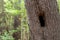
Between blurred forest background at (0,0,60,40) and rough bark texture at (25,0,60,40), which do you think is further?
blurred forest background at (0,0,60,40)

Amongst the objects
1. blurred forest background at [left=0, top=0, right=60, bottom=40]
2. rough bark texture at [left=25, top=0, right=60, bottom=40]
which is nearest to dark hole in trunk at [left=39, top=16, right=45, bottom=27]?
rough bark texture at [left=25, top=0, right=60, bottom=40]

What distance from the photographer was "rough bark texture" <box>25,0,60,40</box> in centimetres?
407

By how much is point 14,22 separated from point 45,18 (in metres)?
5.75

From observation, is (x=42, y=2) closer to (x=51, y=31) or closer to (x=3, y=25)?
(x=51, y=31)

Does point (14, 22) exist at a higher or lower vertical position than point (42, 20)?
lower

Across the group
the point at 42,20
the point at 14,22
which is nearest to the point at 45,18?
the point at 42,20

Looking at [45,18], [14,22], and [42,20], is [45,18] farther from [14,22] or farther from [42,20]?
[14,22]

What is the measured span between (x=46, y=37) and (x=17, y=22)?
5.65 meters

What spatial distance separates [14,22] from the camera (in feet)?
31.8

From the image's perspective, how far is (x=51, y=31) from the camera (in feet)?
13.5

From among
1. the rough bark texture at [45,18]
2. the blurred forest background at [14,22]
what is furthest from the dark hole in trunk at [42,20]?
the blurred forest background at [14,22]

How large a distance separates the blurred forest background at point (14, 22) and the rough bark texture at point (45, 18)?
383 cm

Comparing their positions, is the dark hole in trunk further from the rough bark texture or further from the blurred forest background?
the blurred forest background

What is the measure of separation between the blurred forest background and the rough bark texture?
3826mm
